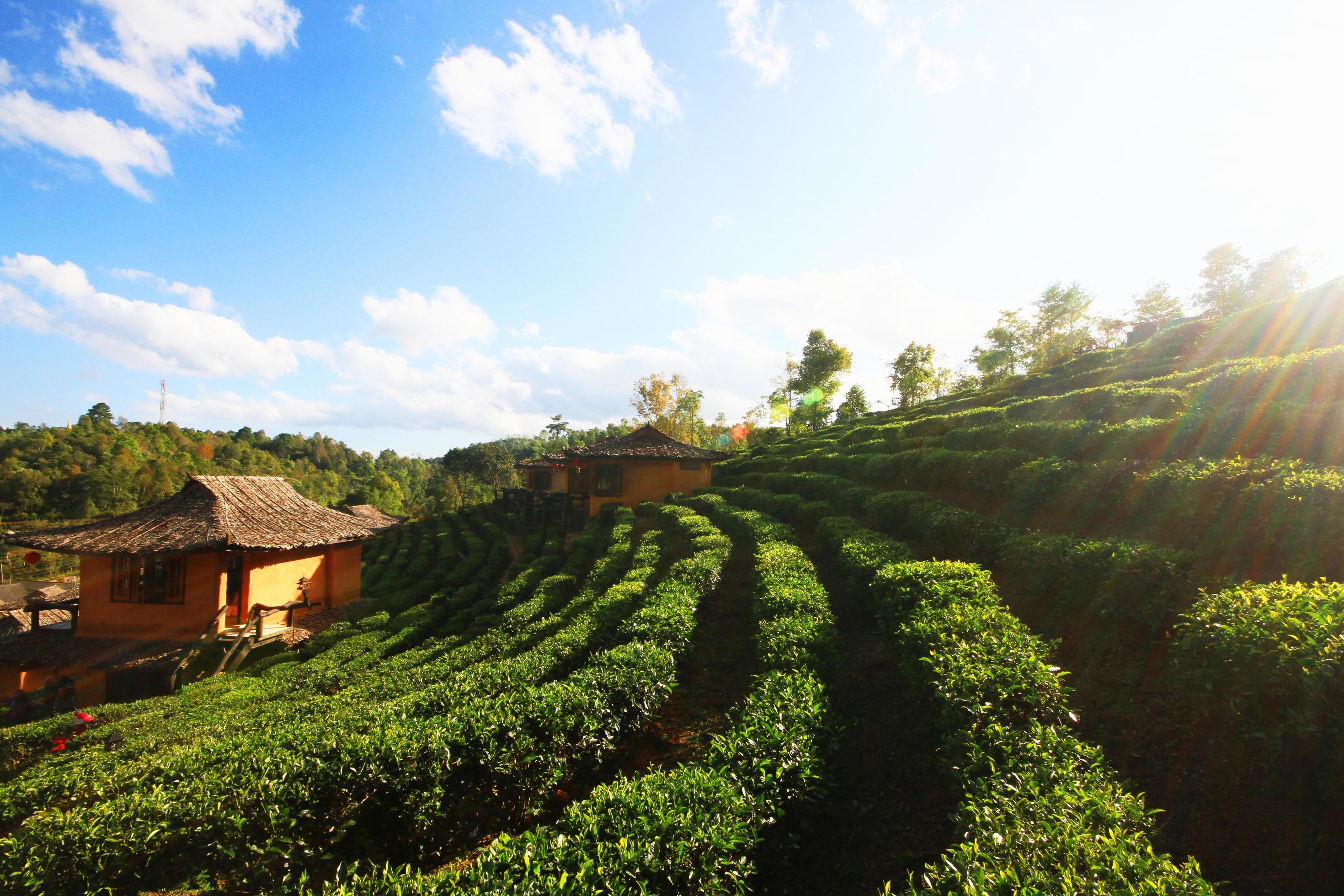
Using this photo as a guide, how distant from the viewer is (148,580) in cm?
1404

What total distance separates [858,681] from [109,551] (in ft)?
57.3

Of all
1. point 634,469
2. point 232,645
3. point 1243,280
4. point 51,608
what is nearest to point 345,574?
point 232,645

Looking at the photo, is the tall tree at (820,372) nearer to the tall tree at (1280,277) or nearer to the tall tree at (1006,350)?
the tall tree at (1006,350)

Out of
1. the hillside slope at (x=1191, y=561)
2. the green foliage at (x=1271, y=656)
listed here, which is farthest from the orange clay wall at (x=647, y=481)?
the green foliage at (x=1271, y=656)

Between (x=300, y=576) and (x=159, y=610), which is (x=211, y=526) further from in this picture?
(x=300, y=576)

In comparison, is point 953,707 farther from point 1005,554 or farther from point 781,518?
point 781,518

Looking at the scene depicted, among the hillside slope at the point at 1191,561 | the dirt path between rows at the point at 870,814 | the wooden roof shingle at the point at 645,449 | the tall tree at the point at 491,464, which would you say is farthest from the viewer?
the tall tree at the point at 491,464

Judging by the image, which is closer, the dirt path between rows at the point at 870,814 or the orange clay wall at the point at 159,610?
the dirt path between rows at the point at 870,814

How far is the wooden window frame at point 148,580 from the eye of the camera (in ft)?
45.9

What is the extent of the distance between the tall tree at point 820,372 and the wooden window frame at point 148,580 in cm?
4174

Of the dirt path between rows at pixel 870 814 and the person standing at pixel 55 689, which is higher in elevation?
the dirt path between rows at pixel 870 814

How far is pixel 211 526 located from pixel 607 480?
50.3ft

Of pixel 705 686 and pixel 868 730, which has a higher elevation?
pixel 868 730

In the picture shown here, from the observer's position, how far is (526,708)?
18.8 ft
